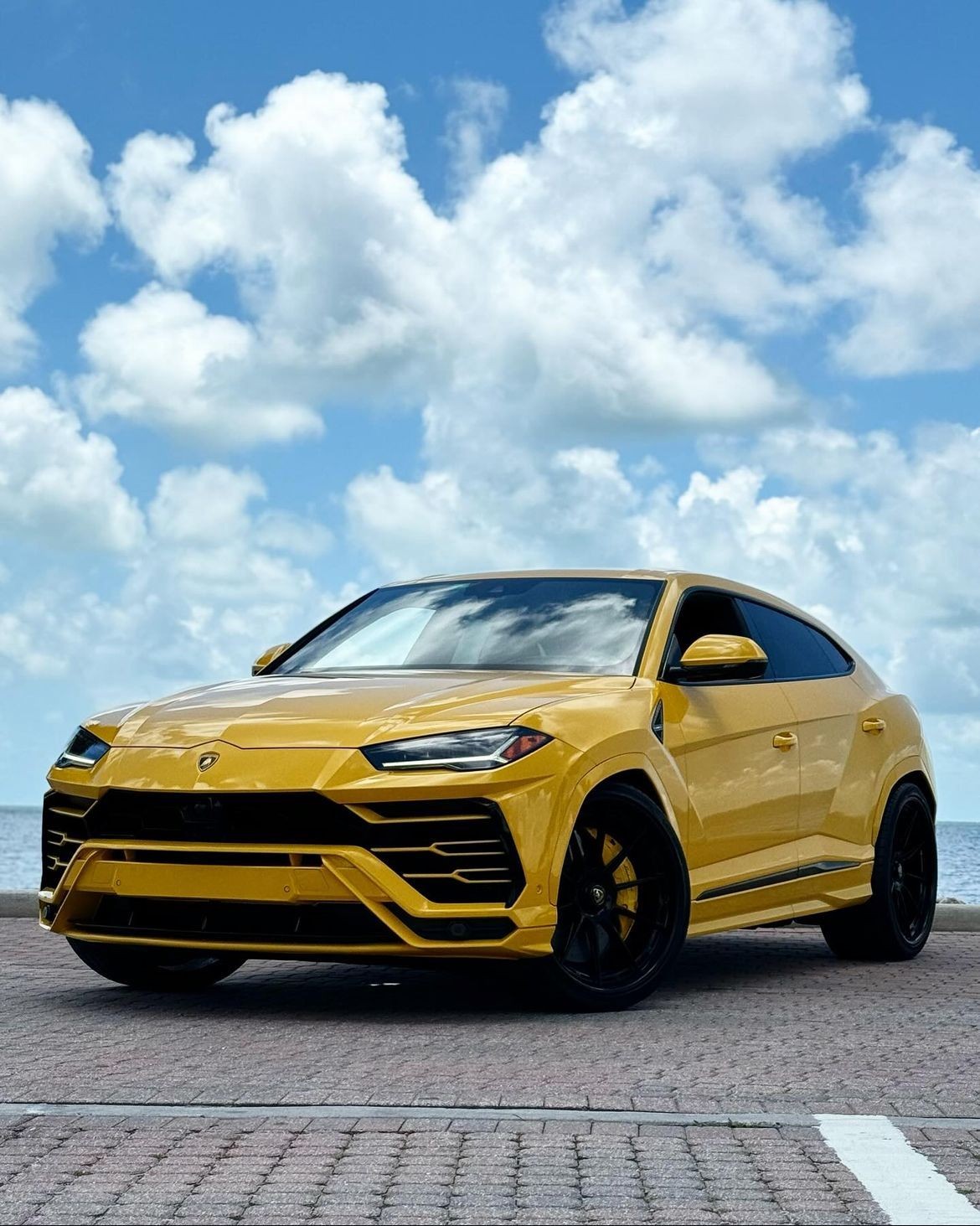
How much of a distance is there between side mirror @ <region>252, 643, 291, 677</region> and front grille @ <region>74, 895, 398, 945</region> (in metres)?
1.71

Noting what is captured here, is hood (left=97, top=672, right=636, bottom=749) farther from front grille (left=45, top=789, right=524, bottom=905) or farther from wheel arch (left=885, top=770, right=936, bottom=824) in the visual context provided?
wheel arch (left=885, top=770, right=936, bottom=824)

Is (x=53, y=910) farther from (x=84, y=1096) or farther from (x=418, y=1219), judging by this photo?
(x=418, y=1219)

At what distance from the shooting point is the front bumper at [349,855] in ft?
20.9

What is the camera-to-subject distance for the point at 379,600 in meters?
8.73

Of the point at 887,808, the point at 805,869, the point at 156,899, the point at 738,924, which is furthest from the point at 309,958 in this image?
the point at 887,808

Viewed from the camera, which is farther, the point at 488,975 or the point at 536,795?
the point at 488,975

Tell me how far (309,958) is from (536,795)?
3.16 ft

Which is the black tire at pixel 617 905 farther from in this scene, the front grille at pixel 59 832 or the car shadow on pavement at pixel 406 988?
the front grille at pixel 59 832

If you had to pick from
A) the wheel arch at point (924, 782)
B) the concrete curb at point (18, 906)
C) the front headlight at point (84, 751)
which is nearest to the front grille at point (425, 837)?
the front headlight at point (84, 751)

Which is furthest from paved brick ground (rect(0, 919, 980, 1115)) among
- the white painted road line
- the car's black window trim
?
the car's black window trim

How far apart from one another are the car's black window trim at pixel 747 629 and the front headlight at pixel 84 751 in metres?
2.13

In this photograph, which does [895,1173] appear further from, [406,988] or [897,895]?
[897,895]

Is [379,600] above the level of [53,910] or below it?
above

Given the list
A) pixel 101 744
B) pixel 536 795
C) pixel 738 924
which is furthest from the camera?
pixel 738 924
